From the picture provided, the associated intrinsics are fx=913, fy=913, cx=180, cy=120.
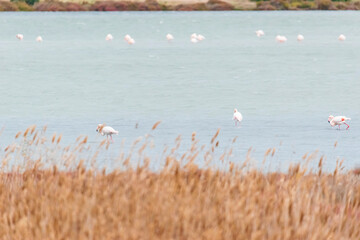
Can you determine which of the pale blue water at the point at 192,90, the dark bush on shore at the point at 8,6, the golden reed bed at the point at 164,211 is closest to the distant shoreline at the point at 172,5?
the dark bush on shore at the point at 8,6

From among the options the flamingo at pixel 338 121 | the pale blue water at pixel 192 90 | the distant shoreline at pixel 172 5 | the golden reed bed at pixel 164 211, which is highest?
the golden reed bed at pixel 164 211

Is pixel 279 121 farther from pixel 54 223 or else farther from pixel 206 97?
pixel 54 223

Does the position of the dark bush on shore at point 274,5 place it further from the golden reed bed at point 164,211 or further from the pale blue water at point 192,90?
the golden reed bed at point 164,211

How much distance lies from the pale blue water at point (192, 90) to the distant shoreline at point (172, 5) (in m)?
48.7

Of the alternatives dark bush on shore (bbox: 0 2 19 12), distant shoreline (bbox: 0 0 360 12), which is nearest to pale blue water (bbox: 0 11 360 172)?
dark bush on shore (bbox: 0 2 19 12)

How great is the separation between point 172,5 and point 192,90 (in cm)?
9827

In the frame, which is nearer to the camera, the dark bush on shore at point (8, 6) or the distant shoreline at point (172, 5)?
the dark bush on shore at point (8, 6)

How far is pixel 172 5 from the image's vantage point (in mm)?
130375

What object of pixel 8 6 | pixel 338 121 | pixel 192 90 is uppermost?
pixel 338 121

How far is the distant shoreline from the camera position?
Answer: 401 feet

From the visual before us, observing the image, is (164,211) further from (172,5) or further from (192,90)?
(172,5)

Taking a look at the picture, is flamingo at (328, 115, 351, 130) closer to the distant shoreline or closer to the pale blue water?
the pale blue water

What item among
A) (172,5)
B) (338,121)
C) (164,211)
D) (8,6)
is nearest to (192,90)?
(338,121)

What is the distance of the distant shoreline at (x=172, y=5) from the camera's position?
12231cm
